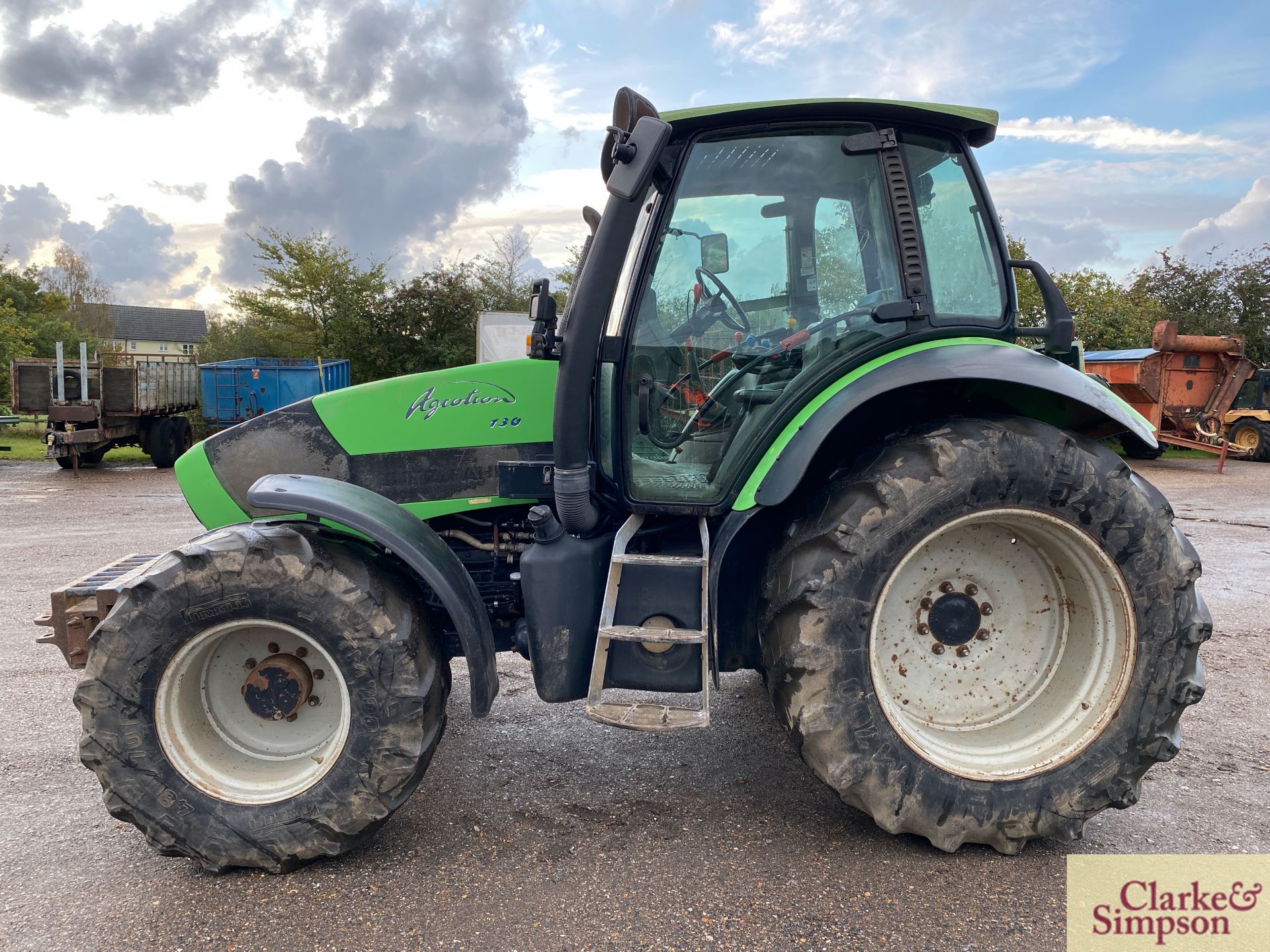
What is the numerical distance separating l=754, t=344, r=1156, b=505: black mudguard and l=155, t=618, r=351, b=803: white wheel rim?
161cm

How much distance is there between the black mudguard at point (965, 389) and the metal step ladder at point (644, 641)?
0.33 metres

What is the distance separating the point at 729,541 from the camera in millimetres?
2799

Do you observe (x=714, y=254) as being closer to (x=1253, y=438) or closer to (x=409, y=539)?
(x=409, y=539)

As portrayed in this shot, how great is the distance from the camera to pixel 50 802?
125 inches

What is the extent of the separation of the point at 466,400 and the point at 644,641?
1121mm

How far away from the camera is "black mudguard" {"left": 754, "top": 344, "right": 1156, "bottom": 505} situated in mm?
2703

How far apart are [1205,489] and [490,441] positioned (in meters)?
13.3

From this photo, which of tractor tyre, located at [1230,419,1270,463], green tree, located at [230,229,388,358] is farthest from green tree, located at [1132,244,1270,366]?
green tree, located at [230,229,388,358]

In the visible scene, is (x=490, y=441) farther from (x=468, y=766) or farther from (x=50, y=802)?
(x=50, y=802)

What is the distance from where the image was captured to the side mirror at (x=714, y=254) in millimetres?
2969

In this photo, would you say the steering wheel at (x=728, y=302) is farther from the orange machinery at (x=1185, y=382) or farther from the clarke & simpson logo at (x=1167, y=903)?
the orange machinery at (x=1185, y=382)

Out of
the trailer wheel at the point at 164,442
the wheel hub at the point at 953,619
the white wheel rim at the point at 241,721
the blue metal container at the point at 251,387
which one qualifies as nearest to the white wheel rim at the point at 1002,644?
the wheel hub at the point at 953,619

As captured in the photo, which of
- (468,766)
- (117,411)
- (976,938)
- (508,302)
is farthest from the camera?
(508,302)

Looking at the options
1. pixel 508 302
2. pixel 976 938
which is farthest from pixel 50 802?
pixel 508 302
